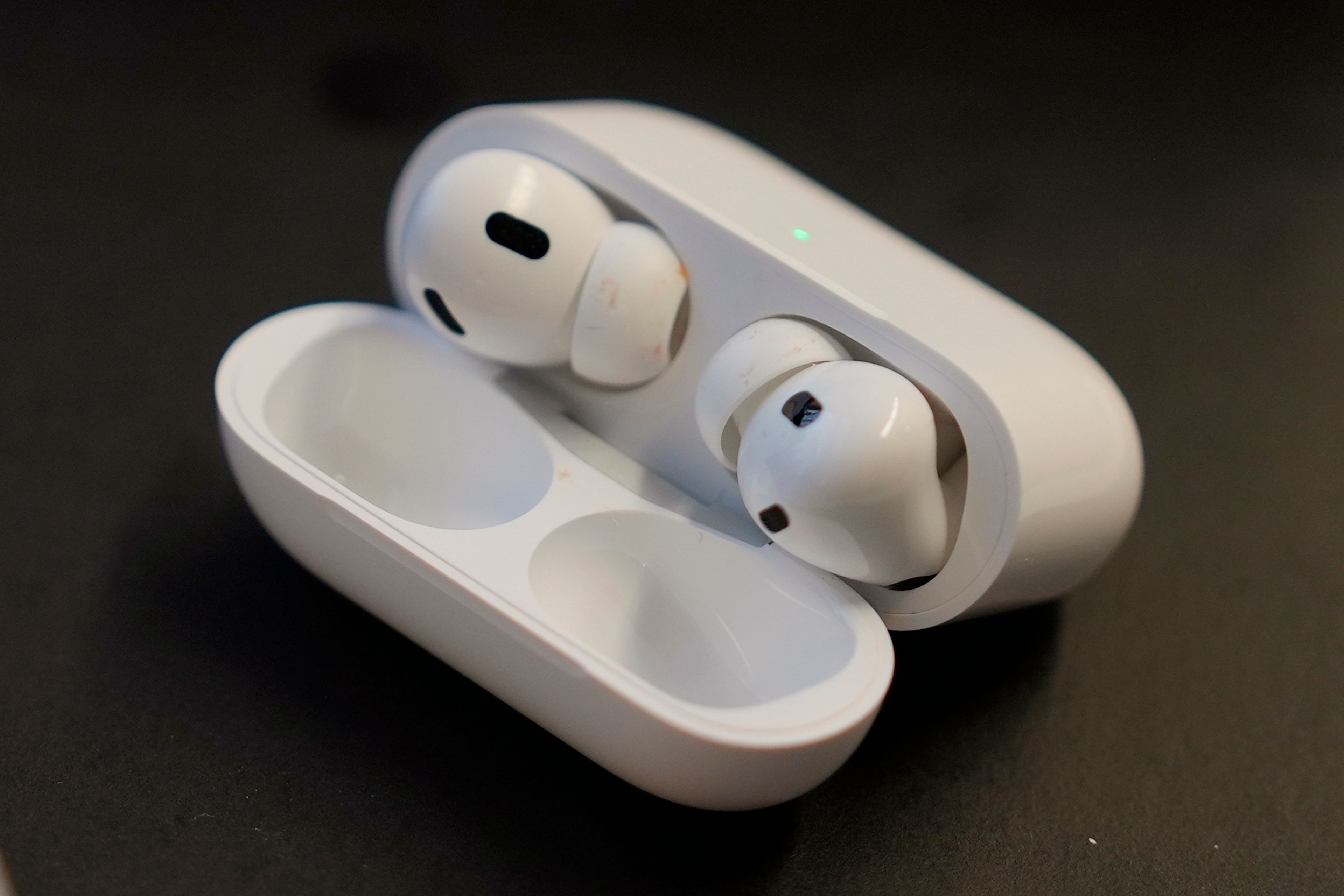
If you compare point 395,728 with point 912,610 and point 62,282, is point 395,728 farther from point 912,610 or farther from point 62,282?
point 62,282

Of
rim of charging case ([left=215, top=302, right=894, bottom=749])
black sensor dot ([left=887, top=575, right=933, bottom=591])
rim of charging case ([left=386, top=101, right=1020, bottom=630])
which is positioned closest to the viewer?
rim of charging case ([left=215, top=302, right=894, bottom=749])

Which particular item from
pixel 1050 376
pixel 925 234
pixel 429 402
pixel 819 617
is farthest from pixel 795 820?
pixel 925 234

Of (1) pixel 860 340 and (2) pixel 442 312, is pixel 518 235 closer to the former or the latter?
(2) pixel 442 312

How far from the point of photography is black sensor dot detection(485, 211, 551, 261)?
1431mm

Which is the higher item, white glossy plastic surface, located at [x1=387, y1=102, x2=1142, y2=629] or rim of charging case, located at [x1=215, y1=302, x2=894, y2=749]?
white glossy plastic surface, located at [x1=387, y1=102, x2=1142, y2=629]

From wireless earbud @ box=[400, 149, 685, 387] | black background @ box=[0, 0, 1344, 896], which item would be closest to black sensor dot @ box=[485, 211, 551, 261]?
wireless earbud @ box=[400, 149, 685, 387]

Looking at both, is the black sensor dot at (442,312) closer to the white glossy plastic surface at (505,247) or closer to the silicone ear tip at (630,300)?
the white glossy plastic surface at (505,247)

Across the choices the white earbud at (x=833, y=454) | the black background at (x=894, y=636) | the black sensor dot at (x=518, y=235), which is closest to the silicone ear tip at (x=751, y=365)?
the white earbud at (x=833, y=454)

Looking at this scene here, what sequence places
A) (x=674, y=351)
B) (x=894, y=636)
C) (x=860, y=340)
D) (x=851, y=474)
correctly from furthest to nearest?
(x=894, y=636) → (x=674, y=351) → (x=860, y=340) → (x=851, y=474)

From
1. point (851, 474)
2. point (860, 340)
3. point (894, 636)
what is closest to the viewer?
point (851, 474)

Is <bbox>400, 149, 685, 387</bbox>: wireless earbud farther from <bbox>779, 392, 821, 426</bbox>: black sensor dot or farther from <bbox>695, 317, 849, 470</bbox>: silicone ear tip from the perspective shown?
<bbox>779, 392, 821, 426</bbox>: black sensor dot

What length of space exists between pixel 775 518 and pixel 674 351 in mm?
304

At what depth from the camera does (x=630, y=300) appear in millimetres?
1434

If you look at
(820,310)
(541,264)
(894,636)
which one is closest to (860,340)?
(820,310)
